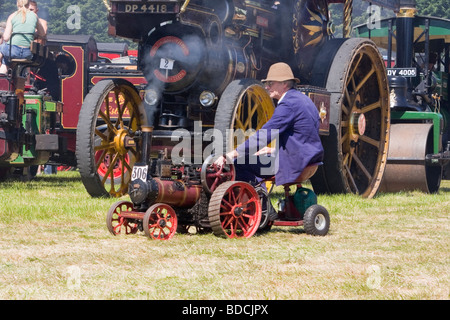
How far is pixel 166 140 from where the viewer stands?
8070mm

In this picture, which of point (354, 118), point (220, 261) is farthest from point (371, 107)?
point (220, 261)

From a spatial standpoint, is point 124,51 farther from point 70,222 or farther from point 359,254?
point 359,254

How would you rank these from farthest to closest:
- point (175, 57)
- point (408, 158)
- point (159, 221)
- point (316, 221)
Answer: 1. point (408, 158)
2. point (175, 57)
3. point (316, 221)
4. point (159, 221)

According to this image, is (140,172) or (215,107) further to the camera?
(215,107)

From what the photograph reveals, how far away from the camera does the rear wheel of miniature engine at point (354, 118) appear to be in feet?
30.3

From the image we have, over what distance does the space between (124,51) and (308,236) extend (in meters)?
11.5

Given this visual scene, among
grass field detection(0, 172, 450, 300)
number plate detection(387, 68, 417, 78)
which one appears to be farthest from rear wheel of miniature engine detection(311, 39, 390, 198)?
grass field detection(0, 172, 450, 300)

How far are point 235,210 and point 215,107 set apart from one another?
2.71 meters

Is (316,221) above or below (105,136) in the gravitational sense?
below

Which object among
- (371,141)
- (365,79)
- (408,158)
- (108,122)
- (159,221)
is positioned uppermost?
(365,79)

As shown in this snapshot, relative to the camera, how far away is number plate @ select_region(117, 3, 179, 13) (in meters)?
7.88

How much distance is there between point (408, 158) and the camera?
34.1ft

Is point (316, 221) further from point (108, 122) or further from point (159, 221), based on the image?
point (108, 122)
